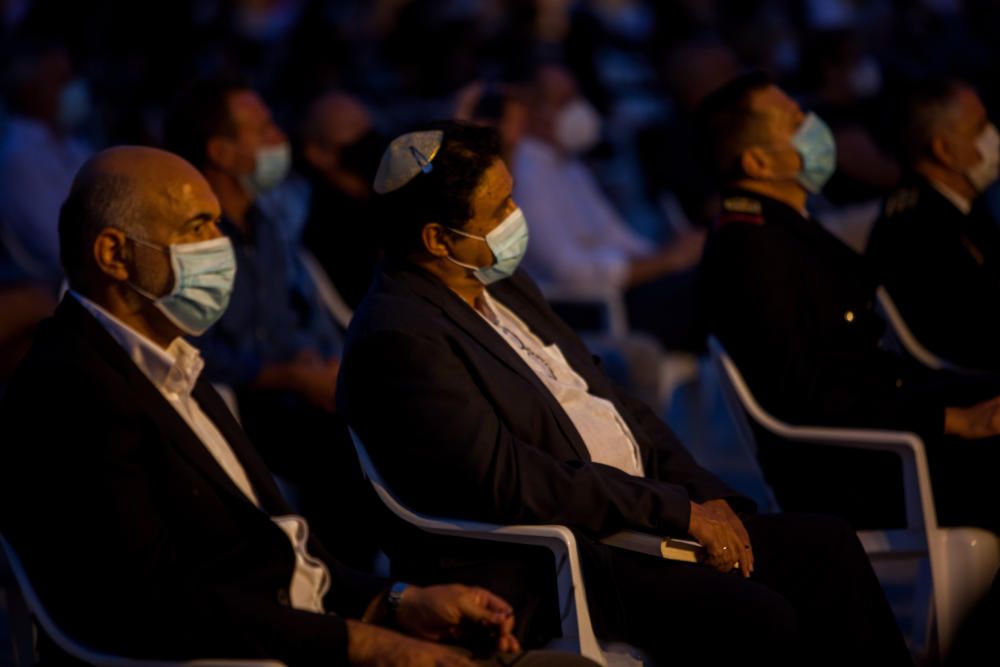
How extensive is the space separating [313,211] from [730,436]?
6.91ft

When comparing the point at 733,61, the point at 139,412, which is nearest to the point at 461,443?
the point at 139,412

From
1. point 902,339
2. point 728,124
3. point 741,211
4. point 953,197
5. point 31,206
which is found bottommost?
point 31,206

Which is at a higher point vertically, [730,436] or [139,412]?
[139,412]

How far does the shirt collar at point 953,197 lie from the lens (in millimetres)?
4184

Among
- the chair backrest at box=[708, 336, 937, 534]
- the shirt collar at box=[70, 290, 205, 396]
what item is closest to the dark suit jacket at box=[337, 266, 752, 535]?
the shirt collar at box=[70, 290, 205, 396]

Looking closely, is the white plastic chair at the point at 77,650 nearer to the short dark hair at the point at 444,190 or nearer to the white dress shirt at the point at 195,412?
the white dress shirt at the point at 195,412

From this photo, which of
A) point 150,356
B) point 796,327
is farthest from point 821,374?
point 150,356

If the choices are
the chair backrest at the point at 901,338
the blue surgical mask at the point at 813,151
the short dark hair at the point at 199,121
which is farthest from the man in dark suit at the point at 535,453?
the short dark hair at the point at 199,121

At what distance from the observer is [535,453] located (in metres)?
2.78

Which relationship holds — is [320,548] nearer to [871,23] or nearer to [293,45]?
[293,45]

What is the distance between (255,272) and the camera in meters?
4.14

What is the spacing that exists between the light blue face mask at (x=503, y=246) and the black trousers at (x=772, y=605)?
0.61 m

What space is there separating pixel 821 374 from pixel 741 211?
0.45 m

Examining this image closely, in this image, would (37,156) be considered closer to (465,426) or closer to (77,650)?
(465,426)
